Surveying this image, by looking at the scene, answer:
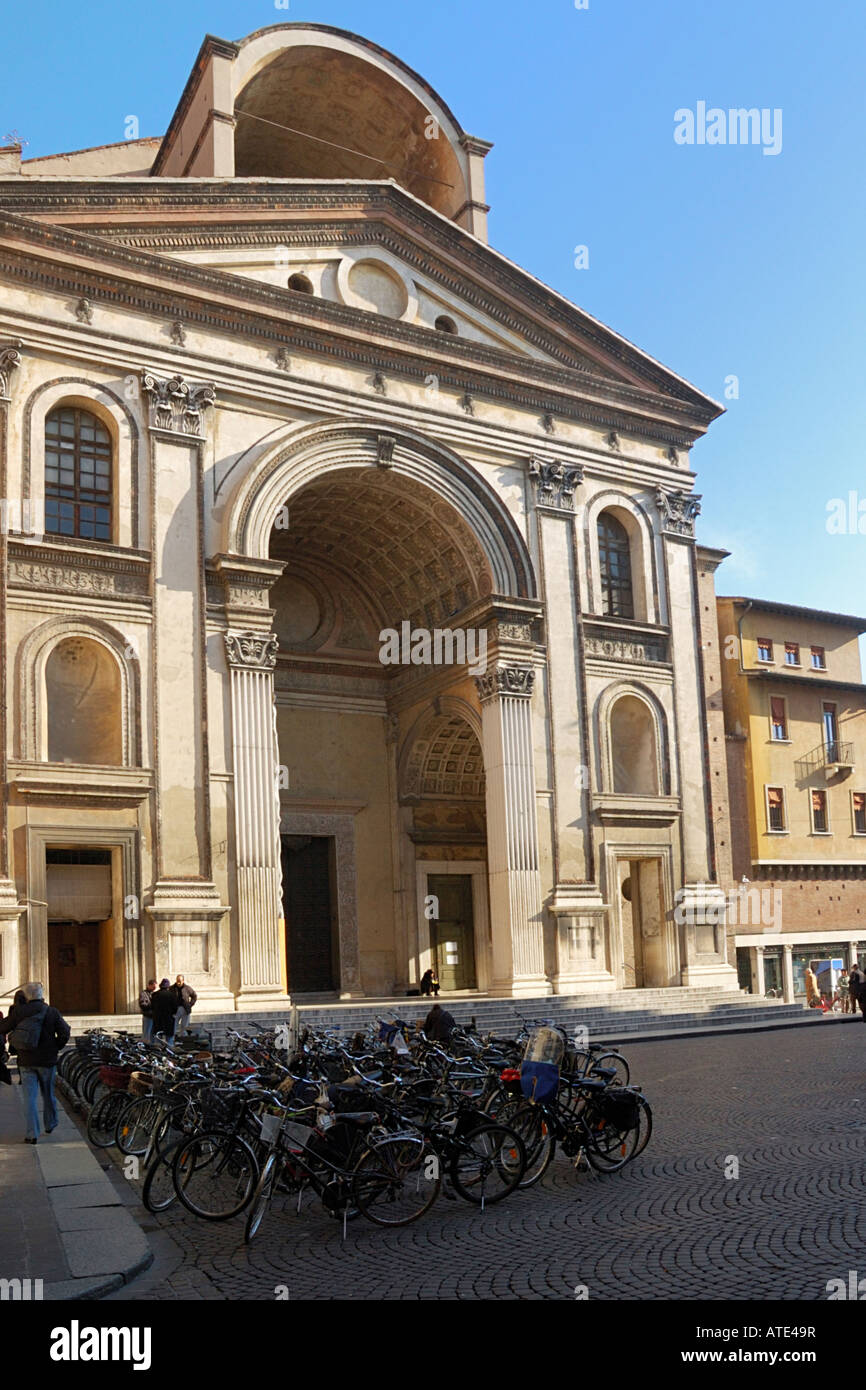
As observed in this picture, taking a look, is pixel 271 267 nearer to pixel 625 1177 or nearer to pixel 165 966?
pixel 165 966

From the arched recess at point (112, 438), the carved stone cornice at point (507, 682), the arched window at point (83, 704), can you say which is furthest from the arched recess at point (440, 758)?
the arched recess at point (112, 438)

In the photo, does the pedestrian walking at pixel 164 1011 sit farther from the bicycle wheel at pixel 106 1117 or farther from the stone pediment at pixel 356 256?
the stone pediment at pixel 356 256

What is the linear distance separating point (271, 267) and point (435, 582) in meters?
7.34

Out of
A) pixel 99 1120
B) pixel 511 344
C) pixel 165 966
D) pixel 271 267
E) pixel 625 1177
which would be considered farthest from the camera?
pixel 511 344

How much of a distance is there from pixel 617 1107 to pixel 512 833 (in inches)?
614

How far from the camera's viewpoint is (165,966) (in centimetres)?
2103

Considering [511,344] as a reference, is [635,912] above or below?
below

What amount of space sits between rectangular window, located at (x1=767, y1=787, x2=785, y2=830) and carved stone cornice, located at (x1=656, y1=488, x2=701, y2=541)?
1180 cm

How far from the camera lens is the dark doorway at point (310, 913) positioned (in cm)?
2786

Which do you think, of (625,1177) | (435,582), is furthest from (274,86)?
(625,1177)

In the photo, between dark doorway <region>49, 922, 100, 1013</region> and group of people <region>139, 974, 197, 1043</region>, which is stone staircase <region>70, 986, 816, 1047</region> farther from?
dark doorway <region>49, 922, 100, 1013</region>

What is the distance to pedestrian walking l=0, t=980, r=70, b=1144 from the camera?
11688mm

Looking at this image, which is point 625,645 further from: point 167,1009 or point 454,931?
point 167,1009

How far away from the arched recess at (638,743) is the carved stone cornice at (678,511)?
159 inches
